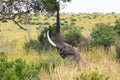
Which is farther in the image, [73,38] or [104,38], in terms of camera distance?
[73,38]

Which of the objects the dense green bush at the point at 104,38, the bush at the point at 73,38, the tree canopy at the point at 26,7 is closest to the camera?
the tree canopy at the point at 26,7

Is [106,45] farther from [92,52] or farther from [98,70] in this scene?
[98,70]

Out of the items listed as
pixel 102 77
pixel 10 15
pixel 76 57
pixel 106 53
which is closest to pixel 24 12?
pixel 10 15

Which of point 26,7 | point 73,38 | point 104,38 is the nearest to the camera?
point 26,7

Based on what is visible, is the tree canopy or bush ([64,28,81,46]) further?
bush ([64,28,81,46])

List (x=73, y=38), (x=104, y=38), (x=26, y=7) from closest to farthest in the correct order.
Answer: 1. (x=26, y=7)
2. (x=104, y=38)
3. (x=73, y=38)

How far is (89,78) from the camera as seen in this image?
8.05 metres

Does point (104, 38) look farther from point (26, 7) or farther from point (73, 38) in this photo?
point (26, 7)

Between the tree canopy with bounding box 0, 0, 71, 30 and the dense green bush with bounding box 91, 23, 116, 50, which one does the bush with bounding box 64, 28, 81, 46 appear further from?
the tree canopy with bounding box 0, 0, 71, 30

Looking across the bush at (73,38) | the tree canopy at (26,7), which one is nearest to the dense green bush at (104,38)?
the bush at (73,38)

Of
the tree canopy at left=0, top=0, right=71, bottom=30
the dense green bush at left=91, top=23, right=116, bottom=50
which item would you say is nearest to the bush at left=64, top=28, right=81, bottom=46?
the dense green bush at left=91, top=23, right=116, bottom=50

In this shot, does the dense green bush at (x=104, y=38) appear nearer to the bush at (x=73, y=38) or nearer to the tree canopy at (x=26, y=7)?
the bush at (x=73, y=38)

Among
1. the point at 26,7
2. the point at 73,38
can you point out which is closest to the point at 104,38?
the point at 73,38

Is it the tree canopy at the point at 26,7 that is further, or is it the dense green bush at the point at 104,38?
the dense green bush at the point at 104,38
